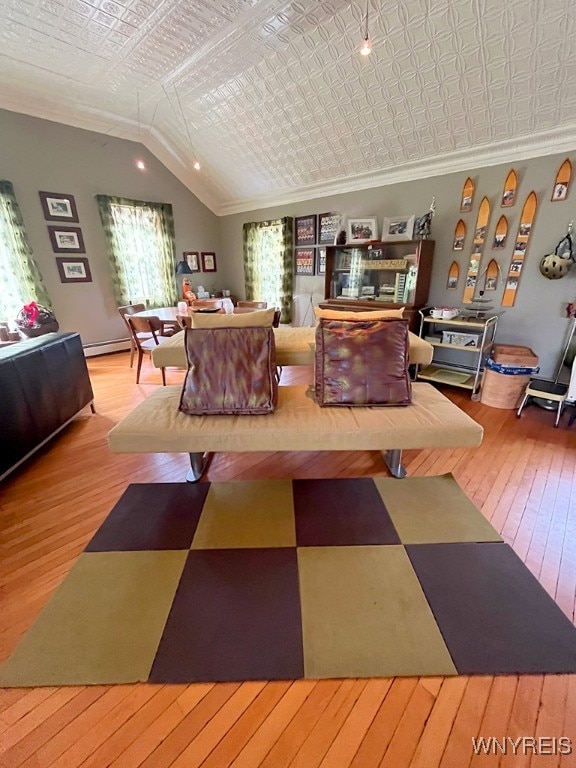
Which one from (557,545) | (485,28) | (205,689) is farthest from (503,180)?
(205,689)

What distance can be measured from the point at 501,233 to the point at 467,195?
1.83 feet

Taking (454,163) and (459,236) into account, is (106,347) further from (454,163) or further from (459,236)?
(454,163)

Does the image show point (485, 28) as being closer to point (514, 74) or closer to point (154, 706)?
point (514, 74)

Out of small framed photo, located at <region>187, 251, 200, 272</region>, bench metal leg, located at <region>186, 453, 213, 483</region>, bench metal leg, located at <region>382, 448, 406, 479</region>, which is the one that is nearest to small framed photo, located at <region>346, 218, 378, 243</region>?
bench metal leg, located at <region>382, 448, 406, 479</region>

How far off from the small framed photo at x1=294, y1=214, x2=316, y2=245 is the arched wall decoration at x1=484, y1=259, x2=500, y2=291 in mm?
2535

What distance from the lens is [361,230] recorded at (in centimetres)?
410

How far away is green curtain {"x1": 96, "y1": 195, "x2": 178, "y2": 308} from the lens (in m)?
4.80

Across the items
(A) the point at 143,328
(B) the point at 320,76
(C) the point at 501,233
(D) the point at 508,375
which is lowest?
(D) the point at 508,375

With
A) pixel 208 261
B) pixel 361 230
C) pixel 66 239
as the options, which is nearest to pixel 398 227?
pixel 361 230

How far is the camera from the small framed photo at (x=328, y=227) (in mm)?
4590

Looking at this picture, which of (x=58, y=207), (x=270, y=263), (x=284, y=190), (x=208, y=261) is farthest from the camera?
(x=208, y=261)

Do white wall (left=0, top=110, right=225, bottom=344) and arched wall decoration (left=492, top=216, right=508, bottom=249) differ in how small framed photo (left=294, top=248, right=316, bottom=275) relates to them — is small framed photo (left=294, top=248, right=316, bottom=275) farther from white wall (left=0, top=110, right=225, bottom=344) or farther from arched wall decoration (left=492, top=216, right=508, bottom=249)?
arched wall decoration (left=492, top=216, right=508, bottom=249)

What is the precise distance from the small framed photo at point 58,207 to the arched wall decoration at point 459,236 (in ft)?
16.2

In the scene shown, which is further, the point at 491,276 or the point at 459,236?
the point at 459,236
